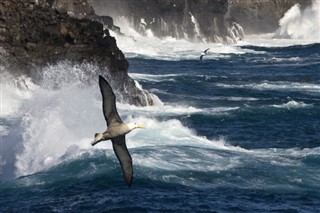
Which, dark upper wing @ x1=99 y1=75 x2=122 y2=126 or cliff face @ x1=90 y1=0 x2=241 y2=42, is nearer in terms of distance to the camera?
dark upper wing @ x1=99 y1=75 x2=122 y2=126

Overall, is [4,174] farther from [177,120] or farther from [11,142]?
[177,120]

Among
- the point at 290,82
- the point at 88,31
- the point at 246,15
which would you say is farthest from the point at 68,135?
the point at 246,15

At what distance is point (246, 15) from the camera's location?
112m

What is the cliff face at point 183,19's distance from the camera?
91250 millimetres

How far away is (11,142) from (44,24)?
37.3 feet

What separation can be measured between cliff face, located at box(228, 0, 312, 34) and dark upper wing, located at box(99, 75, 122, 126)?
92.0m

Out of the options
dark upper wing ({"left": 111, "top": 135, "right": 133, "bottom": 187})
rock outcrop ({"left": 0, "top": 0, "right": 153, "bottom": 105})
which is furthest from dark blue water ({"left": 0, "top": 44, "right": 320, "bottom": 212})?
dark upper wing ({"left": 111, "top": 135, "right": 133, "bottom": 187})

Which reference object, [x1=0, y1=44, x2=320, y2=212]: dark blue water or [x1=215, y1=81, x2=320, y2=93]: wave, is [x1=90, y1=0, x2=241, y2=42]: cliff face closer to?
[x1=215, y1=81, x2=320, y2=93]: wave

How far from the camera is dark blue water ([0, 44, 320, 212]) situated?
75.2 ft

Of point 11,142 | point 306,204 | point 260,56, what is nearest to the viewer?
point 306,204

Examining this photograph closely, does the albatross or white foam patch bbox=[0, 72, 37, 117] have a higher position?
the albatross

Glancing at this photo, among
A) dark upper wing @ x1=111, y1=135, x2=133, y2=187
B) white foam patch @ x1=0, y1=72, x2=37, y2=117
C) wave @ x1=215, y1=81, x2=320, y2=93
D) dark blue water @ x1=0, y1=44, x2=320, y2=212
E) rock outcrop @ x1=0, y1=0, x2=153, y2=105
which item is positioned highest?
rock outcrop @ x1=0, y1=0, x2=153, y2=105

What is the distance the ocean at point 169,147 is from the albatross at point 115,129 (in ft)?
11.4

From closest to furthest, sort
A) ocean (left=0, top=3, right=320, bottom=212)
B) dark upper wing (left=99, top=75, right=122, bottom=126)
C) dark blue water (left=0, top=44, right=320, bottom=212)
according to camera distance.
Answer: dark upper wing (left=99, top=75, right=122, bottom=126)
dark blue water (left=0, top=44, right=320, bottom=212)
ocean (left=0, top=3, right=320, bottom=212)
